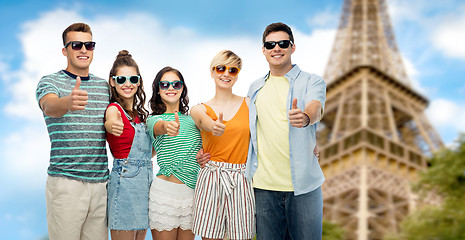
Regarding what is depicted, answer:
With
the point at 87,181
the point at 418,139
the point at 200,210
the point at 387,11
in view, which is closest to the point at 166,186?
the point at 200,210

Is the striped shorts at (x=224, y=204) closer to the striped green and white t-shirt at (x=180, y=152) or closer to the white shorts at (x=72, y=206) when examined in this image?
the striped green and white t-shirt at (x=180, y=152)

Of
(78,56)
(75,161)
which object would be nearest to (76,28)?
(78,56)

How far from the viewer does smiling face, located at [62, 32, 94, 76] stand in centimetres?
312

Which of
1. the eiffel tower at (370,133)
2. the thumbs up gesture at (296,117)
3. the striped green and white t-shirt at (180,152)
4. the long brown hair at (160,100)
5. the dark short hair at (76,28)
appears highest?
the eiffel tower at (370,133)

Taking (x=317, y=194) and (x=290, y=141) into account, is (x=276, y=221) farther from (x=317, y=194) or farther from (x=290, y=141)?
(x=290, y=141)

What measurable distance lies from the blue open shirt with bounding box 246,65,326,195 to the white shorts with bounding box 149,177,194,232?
0.52 m

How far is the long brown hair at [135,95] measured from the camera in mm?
3232

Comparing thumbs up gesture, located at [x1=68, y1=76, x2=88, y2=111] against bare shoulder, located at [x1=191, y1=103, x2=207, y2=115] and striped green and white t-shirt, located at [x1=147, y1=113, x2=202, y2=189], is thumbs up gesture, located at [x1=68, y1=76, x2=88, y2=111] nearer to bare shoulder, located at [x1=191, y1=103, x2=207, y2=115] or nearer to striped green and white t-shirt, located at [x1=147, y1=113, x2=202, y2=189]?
striped green and white t-shirt, located at [x1=147, y1=113, x2=202, y2=189]

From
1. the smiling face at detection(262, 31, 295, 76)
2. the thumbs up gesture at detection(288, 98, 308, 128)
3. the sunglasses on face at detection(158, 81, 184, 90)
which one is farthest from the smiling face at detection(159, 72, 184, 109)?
the thumbs up gesture at detection(288, 98, 308, 128)

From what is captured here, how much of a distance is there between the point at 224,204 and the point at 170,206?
1.30 feet

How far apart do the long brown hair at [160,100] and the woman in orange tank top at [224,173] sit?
1.20 ft

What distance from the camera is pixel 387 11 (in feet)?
96.0

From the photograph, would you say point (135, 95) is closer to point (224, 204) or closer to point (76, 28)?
point (76, 28)

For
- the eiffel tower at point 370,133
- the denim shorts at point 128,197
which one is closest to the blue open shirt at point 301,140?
the denim shorts at point 128,197
